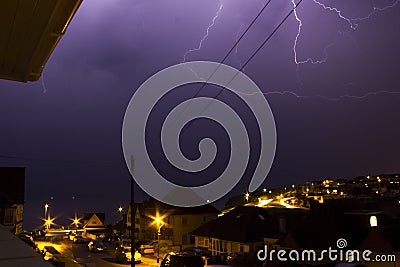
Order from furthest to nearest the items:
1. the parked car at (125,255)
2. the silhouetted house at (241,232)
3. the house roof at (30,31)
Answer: the silhouetted house at (241,232)
the parked car at (125,255)
the house roof at (30,31)

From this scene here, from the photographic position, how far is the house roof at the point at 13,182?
34625mm

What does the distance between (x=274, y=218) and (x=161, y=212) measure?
2108cm

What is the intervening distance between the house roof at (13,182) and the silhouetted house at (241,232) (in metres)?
17.4

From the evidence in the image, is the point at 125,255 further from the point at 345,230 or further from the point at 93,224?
the point at 93,224

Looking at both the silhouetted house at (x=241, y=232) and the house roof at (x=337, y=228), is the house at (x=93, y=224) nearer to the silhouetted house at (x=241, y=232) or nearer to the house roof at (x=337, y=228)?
the silhouetted house at (x=241, y=232)

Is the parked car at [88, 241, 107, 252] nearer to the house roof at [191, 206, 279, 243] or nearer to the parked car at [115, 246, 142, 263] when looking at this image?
the parked car at [115, 246, 142, 263]

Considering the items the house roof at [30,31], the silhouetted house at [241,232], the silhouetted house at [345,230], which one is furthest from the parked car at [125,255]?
the house roof at [30,31]

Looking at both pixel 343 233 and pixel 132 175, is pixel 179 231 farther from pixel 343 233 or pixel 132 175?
pixel 132 175

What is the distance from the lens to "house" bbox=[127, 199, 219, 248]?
51.9 meters

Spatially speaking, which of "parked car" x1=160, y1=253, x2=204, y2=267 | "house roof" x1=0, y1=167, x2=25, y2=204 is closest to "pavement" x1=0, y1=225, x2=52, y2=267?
"parked car" x1=160, y1=253, x2=204, y2=267

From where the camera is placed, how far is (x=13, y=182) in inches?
1394

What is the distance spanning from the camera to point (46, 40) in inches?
131

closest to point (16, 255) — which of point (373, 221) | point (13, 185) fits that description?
point (373, 221)

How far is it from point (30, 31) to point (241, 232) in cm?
3235
